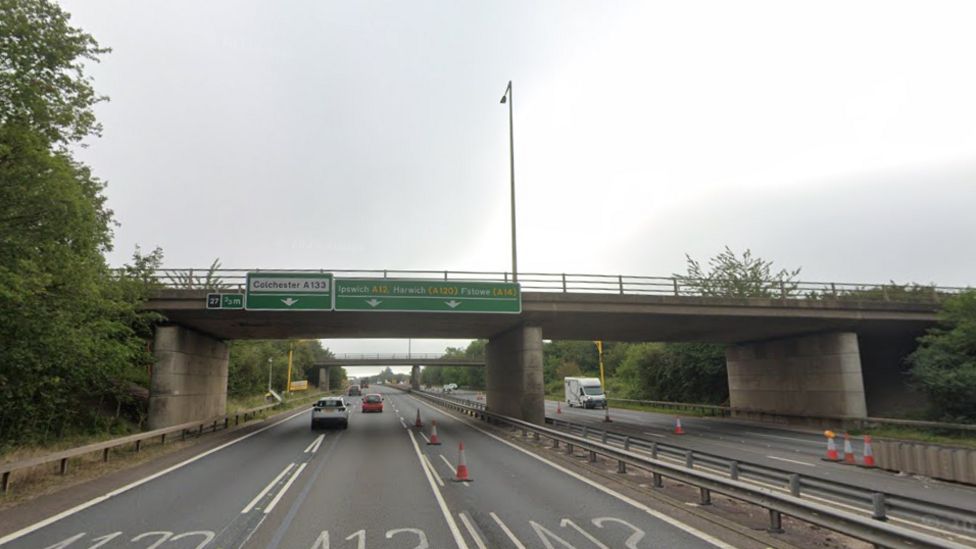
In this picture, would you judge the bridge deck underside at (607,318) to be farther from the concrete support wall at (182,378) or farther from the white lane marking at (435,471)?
Result: the white lane marking at (435,471)

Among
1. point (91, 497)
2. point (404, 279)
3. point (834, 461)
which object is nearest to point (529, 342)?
point (404, 279)

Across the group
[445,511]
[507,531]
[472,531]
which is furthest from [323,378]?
[507,531]

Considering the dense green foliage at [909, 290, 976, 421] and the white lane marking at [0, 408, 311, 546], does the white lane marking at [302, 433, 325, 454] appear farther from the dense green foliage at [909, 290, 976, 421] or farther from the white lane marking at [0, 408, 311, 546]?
the dense green foliage at [909, 290, 976, 421]

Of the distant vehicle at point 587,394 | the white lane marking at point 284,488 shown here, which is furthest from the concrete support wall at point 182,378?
the distant vehicle at point 587,394

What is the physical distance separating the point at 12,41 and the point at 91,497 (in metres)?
11.5

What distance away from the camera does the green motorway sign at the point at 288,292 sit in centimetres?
2398

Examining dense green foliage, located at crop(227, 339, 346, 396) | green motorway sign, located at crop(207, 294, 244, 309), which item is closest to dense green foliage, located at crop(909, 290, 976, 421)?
green motorway sign, located at crop(207, 294, 244, 309)

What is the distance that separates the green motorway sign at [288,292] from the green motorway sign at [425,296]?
0.60 m

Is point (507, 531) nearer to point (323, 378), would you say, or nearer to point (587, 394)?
point (587, 394)

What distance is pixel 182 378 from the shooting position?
84.4 feet

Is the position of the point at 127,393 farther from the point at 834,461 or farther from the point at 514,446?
the point at 834,461

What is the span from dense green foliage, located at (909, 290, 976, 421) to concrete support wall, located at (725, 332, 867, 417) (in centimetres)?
286

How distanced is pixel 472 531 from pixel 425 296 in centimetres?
1703

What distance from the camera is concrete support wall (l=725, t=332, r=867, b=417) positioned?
28641 mm
